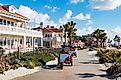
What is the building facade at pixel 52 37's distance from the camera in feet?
289

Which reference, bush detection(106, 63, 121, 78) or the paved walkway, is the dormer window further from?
bush detection(106, 63, 121, 78)

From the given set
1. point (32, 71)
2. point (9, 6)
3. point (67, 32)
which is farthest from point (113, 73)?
point (67, 32)

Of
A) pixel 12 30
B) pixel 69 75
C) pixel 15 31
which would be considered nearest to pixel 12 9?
pixel 15 31

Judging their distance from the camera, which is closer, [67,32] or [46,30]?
[46,30]

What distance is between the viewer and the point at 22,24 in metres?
53.5

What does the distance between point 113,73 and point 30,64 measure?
699cm

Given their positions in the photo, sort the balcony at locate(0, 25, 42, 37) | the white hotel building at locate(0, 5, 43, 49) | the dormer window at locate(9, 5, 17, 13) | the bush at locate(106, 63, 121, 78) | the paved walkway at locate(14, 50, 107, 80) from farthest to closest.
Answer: the dormer window at locate(9, 5, 17, 13), the white hotel building at locate(0, 5, 43, 49), the balcony at locate(0, 25, 42, 37), the bush at locate(106, 63, 121, 78), the paved walkway at locate(14, 50, 107, 80)

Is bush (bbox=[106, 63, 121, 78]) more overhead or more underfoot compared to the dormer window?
more underfoot

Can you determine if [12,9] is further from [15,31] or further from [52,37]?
[52,37]

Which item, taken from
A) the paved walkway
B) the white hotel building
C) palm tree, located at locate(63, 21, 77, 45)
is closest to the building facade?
palm tree, located at locate(63, 21, 77, 45)

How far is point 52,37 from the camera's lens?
91.1 m

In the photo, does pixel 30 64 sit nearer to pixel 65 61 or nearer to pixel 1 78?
pixel 65 61

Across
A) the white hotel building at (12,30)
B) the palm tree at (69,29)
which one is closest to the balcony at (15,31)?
the white hotel building at (12,30)

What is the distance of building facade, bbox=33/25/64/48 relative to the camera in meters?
88.1
